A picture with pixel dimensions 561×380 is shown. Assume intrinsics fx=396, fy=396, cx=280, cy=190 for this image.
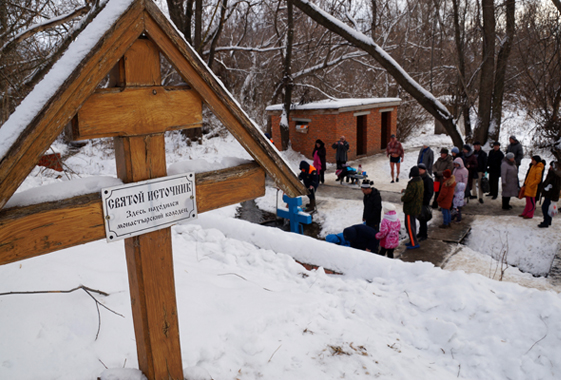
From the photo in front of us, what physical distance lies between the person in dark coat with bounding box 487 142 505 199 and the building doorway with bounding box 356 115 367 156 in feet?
25.0

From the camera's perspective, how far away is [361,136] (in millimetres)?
18203

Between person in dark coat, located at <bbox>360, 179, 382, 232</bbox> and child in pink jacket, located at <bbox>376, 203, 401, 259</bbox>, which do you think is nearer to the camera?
child in pink jacket, located at <bbox>376, 203, 401, 259</bbox>

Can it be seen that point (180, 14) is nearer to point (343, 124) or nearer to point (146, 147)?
point (343, 124)

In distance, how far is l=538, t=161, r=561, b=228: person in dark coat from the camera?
8.06 m

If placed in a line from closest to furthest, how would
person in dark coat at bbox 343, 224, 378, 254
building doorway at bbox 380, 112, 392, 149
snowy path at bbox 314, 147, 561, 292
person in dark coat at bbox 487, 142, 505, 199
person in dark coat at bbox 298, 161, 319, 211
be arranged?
person in dark coat at bbox 343, 224, 378, 254 → snowy path at bbox 314, 147, 561, 292 → person in dark coat at bbox 487, 142, 505, 199 → person in dark coat at bbox 298, 161, 319, 211 → building doorway at bbox 380, 112, 392, 149

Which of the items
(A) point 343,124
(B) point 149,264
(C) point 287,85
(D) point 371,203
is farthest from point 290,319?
(C) point 287,85

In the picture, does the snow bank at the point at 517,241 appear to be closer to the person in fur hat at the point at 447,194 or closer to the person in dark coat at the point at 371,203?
the person in fur hat at the point at 447,194

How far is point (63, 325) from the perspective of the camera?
3.25 meters

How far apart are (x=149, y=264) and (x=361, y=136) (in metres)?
16.7

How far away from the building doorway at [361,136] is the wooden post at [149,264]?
16166 millimetres

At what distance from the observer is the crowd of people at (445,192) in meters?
6.85

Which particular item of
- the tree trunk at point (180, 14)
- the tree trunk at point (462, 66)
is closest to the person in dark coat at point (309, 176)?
the tree trunk at point (462, 66)

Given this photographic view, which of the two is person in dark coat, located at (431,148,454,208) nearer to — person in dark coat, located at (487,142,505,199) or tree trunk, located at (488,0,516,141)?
person in dark coat, located at (487,142,505,199)

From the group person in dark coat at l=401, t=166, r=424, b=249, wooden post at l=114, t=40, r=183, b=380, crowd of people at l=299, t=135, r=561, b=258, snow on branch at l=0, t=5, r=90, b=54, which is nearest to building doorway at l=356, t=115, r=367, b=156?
crowd of people at l=299, t=135, r=561, b=258
